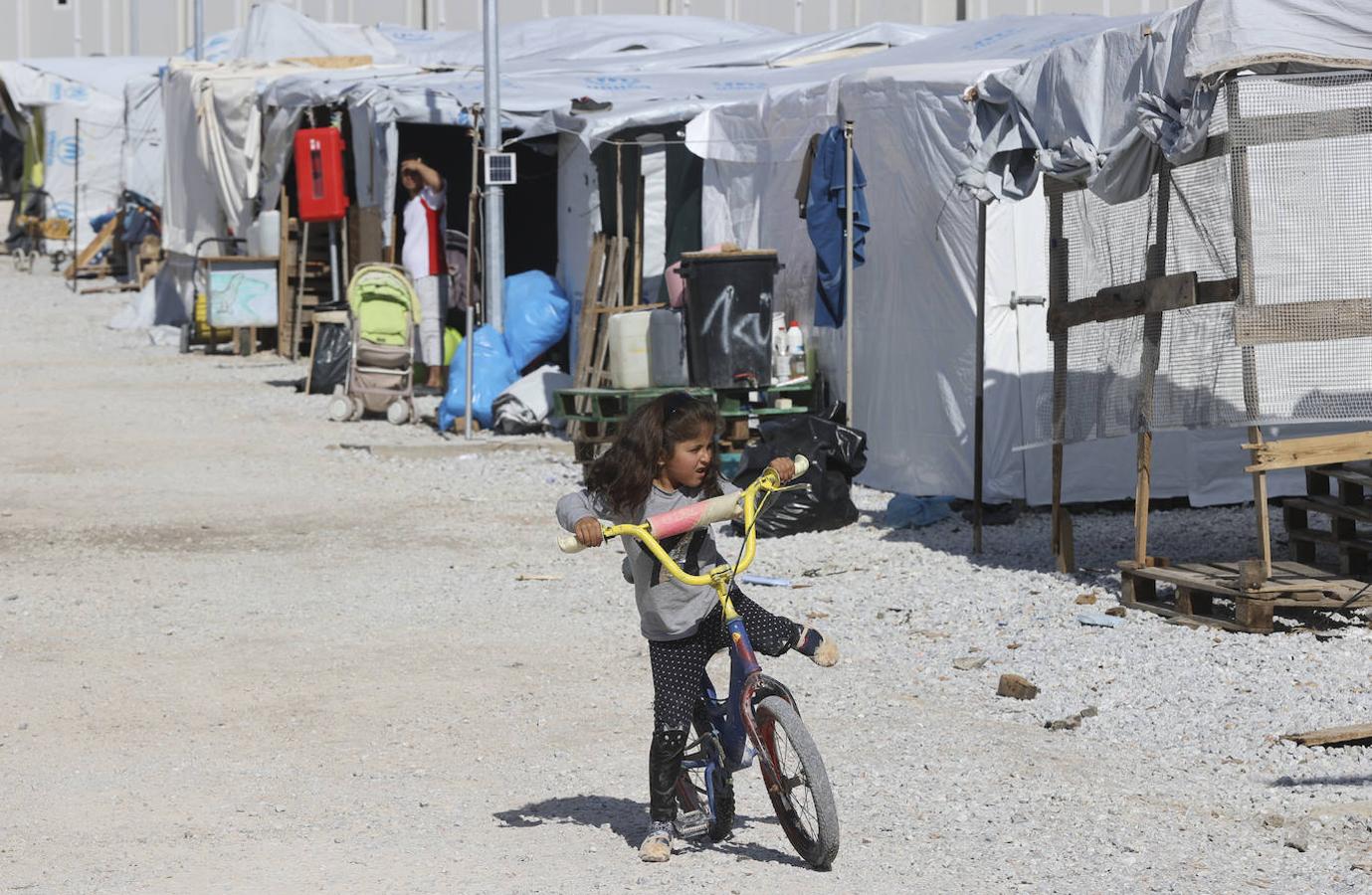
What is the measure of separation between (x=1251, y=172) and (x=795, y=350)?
5577 mm

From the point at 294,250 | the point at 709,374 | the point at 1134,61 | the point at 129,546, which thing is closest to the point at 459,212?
the point at 294,250

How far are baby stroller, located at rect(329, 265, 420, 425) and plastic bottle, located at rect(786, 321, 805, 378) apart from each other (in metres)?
4.69

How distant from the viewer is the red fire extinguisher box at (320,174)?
2044cm

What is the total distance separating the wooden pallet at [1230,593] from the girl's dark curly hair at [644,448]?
149 inches

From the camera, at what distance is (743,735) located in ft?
17.7

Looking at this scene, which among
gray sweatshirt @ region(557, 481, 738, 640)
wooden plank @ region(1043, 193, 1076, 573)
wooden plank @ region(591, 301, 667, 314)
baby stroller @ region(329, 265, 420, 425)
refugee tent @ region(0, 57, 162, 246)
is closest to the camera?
gray sweatshirt @ region(557, 481, 738, 640)

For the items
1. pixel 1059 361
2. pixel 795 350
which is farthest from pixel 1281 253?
pixel 795 350

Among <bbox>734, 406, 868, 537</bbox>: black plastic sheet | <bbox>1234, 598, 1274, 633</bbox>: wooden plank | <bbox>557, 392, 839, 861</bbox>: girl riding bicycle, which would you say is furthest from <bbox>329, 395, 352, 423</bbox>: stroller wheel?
<bbox>557, 392, 839, 861</bbox>: girl riding bicycle

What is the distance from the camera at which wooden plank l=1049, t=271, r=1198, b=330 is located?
8758 mm

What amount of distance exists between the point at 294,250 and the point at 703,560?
58.3ft

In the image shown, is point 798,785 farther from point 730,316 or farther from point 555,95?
point 555,95

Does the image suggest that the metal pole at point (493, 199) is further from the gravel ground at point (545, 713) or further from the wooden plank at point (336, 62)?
the wooden plank at point (336, 62)

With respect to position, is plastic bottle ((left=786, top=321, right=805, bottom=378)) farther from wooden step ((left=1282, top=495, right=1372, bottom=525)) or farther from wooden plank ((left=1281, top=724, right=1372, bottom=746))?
wooden plank ((left=1281, top=724, right=1372, bottom=746))

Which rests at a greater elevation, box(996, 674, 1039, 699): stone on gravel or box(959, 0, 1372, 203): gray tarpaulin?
box(959, 0, 1372, 203): gray tarpaulin
